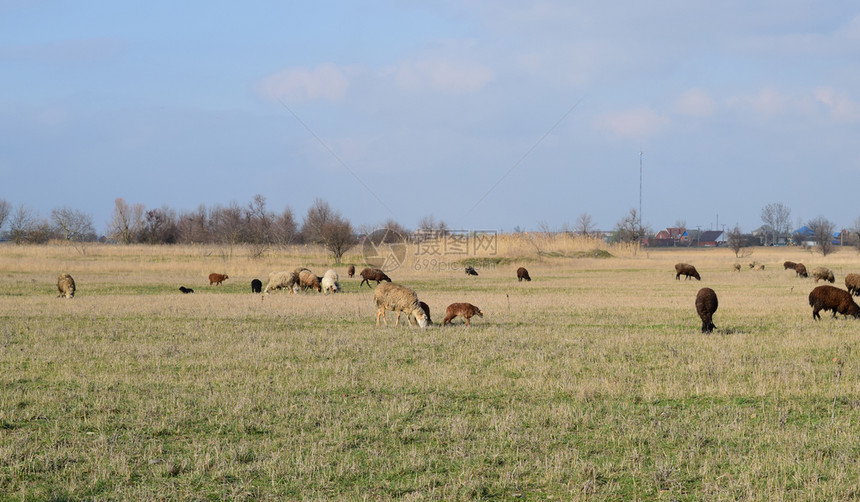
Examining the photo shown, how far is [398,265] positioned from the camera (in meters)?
51.2

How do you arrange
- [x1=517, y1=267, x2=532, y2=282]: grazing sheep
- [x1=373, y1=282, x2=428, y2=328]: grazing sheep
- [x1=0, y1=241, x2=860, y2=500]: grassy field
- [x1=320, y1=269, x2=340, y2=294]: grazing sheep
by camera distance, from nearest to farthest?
1. [x1=0, y1=241, x2=860, y2=500]: grassy field
2. [x1=373, y1=282, x2=428, y2=328]: grazing sheep
3. [x1=320, y1=269, x2=340, y2=294]: grazing sheep
4. [x1=517, y1=267, x2=532, y2=282]: grazing sheep

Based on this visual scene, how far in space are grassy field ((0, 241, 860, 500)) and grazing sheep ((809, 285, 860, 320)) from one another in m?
0.43

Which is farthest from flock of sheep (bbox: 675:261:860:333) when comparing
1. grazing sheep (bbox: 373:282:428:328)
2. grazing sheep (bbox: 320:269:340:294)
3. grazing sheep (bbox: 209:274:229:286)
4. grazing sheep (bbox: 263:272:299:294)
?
grazing sheep (bbox: 209:274:229:286)

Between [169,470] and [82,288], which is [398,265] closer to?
[82,288]

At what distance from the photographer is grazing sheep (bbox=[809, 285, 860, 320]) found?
18.9 metres

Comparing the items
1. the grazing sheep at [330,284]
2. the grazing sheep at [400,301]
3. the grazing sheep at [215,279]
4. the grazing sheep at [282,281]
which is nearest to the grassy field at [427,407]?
the grazing sheep at [400,301]

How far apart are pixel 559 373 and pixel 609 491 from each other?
5319 mm

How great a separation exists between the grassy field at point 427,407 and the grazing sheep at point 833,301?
1.40 ft

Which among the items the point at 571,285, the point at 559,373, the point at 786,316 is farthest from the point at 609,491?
the point at 571,285

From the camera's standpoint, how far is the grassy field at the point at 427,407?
255 inches

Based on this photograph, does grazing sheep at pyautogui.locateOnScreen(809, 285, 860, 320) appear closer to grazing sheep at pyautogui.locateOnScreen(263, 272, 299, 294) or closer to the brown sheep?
the brown sheep

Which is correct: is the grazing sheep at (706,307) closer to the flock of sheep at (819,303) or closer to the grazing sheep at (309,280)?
the flock of sheep at (819,303)

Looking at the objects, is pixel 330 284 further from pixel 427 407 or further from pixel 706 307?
pixel 427 407

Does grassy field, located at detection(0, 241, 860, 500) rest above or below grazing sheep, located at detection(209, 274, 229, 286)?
below
